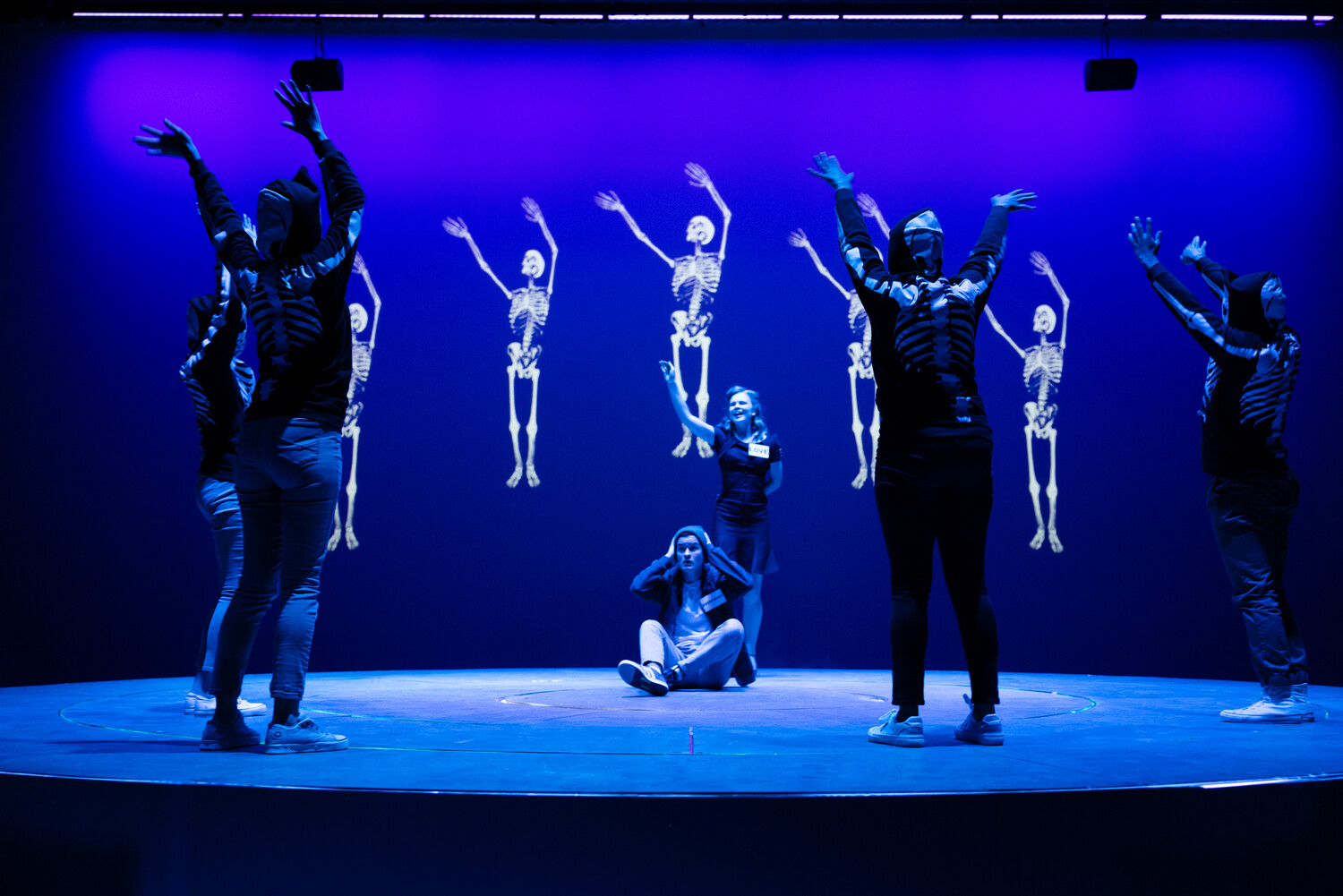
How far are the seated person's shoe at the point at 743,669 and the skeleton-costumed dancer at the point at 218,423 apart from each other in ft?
7.34

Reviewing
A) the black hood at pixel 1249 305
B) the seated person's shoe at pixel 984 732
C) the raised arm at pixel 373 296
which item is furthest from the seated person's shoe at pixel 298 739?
the raised arm at pixel 373 296

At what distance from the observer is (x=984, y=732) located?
2.84m

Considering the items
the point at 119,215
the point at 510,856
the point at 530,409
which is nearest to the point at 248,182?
the point at 119,215

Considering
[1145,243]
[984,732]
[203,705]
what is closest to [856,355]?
[1145,243]

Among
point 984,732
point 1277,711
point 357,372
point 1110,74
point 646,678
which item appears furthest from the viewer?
point 357,372

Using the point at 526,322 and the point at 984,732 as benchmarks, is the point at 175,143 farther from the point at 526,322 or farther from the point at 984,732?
the point at 526,322

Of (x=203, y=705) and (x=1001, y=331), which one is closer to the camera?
(x=203, y=705)

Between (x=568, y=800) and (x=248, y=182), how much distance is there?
5.52m

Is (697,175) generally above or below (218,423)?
above

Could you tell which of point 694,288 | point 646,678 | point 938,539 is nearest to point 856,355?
point 694,288

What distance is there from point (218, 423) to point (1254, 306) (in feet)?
12.1

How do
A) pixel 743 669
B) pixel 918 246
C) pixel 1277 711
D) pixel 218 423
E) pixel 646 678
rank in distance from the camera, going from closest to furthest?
pixel 918 246
pixel 1277 711
pixel 218 423
pixel 646 678
pixel 743 669

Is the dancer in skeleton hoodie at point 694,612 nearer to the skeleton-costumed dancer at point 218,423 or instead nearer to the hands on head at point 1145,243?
the skeleton-costumed dancer at point 218,423

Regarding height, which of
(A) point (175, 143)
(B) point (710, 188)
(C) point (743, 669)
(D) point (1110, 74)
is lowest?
(C) point (743, 669)
